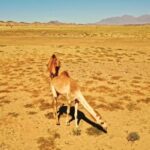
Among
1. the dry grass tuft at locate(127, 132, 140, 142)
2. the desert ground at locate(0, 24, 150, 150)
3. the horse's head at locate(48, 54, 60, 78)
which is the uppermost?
the horse's head at locate(48, 54, 60, 78)

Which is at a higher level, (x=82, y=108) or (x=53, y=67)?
(x=53, y=67)

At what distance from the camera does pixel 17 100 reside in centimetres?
1692

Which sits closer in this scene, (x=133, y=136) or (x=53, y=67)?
(x=133, y=136)

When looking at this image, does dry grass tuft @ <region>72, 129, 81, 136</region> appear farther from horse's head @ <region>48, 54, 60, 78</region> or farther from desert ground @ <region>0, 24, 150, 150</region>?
horse's head @ <region>48, 54, 60, 78</region>

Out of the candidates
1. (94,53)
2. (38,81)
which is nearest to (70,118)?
(38,81)

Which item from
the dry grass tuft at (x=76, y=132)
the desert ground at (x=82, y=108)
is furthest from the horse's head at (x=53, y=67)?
the dry grass tuft at (x=76, y=132)

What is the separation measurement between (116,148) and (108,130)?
1.55 meters

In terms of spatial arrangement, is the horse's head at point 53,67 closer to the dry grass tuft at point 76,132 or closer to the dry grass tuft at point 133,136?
the dry grass tuft at point 76,132

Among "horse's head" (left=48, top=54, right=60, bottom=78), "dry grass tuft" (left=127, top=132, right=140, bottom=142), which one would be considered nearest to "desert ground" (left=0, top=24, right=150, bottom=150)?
"dry grass tuft" (left=127, top=132, right=140, bottom=142)

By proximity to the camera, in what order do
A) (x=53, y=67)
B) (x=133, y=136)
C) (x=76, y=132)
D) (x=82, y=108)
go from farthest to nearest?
1. (x=82, y=108)
2. (x=53, y=67)
3. (x=76, y=132)
4. (x=133, y=136)

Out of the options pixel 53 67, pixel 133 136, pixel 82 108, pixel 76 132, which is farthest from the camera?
pixel 82 108

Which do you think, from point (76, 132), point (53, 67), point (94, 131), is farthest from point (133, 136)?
point (53, 67)

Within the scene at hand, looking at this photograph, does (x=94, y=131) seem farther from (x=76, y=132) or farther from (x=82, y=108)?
(x=82, y=108)

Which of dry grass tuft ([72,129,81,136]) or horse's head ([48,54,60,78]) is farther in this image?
horse's head ([48,54,60,78])
